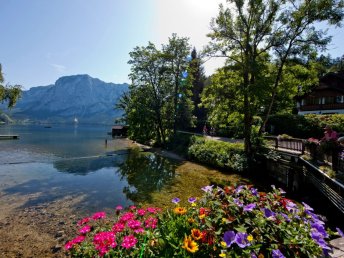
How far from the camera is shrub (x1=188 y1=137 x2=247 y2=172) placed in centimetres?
2011

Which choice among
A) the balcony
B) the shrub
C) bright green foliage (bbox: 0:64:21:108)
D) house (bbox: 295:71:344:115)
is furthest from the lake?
house (bbox: 295:71:344:115)

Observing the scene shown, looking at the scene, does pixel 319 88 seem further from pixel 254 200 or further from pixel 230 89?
pixel 254 200

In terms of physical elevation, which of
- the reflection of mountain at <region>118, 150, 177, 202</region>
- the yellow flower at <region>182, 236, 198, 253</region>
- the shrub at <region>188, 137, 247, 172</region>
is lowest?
the reflection of mountain at <region>118, 150, 177, 202</region>

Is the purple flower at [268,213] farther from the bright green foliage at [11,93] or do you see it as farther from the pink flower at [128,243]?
the bright green foliage at [11,93]

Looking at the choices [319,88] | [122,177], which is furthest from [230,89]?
[319,88]

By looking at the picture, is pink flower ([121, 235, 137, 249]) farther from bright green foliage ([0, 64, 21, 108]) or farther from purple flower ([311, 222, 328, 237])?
bright green foliage ([0, 64, 21, 108])

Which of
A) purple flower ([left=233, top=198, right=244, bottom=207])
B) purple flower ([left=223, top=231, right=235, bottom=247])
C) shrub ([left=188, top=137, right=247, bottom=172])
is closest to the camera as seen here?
purple flower ([left=223, top=231, right=235, bottom=247])

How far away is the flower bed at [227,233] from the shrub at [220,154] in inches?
640

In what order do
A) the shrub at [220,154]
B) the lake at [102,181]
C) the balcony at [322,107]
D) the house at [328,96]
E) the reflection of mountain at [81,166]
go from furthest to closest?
the house at [328,96] < the balcony at [322,107] < the reflection of mountain at [81,166] < the shrub at [220,154] < the lake at [102,181]

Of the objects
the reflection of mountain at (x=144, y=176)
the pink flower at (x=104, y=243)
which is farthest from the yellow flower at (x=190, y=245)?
the reflection of mountain at (x=144, y=176)

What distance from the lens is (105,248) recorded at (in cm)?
337

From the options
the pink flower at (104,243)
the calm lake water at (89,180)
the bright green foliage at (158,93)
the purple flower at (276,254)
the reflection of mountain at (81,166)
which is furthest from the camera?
the bright green foliage at (158,93)

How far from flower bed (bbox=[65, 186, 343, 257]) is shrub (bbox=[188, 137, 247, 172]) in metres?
16.3

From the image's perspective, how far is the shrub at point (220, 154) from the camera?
20109mm
